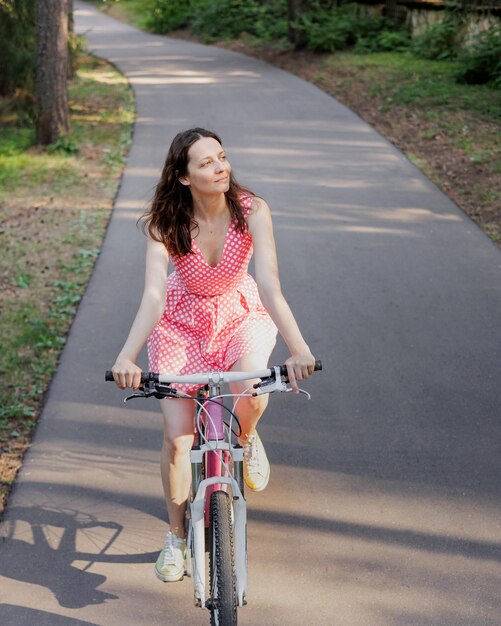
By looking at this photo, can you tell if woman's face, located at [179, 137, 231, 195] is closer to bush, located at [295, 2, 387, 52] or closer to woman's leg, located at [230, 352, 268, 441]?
woman's leg, located at [230, 352, 268, 441]

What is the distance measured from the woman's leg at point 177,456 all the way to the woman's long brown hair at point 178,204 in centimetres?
72

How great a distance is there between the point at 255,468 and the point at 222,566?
1.30m

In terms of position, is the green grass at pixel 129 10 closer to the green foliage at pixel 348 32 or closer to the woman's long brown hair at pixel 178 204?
the green foliage at pixel 348 32

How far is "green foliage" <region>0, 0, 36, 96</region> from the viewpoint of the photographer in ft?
51.4

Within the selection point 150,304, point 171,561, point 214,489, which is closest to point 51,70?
point 150,304

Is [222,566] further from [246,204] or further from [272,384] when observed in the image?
[246,204]

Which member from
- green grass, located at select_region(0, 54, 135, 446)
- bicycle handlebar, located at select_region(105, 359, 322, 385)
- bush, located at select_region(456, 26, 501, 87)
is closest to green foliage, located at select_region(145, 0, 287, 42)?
bush, located at select_region(456, 26, 501, 87)

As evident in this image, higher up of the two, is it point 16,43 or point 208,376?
point 208,376

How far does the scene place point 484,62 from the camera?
1695 cm

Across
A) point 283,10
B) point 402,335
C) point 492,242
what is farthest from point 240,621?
point 283,10

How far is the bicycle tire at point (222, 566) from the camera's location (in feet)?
10.7

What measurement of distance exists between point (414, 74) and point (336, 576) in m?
16.0

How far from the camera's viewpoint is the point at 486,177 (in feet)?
37.0

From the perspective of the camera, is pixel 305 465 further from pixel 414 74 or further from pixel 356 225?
pixel 414 74
